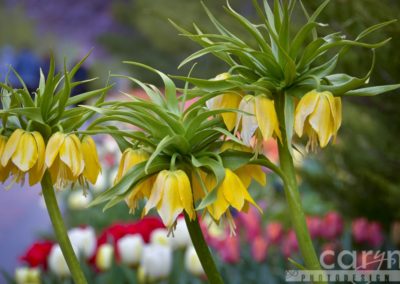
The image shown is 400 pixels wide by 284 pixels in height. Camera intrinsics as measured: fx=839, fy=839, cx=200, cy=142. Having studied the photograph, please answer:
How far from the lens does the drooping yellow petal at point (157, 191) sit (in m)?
0.87

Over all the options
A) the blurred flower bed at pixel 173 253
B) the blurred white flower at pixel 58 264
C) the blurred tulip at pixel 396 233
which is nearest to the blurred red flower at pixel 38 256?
Result: the blurred flower bed at pixel 173 253

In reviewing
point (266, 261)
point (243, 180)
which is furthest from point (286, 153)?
point (266, 261)

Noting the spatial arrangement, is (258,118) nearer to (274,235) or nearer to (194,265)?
(194,265)

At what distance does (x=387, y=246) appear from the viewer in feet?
7.61

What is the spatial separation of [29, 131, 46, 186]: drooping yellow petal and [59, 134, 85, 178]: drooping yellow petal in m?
0.03

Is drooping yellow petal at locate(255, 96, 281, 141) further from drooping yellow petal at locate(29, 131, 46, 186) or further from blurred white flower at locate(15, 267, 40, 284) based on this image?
blurred white flower at locate(15, 267, 40, 284)

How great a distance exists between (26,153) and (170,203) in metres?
0.18

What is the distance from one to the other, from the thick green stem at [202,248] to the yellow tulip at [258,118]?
0.12 metres

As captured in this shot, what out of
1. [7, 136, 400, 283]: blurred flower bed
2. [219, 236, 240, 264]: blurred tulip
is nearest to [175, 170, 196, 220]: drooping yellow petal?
[7, 136, 400, 283]: blurred flower bed

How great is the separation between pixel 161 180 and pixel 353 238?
1719mm

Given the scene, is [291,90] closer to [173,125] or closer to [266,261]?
[173,125]

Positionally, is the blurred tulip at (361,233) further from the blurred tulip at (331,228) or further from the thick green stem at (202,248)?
the thick green stem at (202,248)

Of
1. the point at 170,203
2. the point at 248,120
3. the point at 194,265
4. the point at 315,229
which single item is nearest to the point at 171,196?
the point at 170,203

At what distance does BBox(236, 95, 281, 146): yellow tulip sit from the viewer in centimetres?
90
